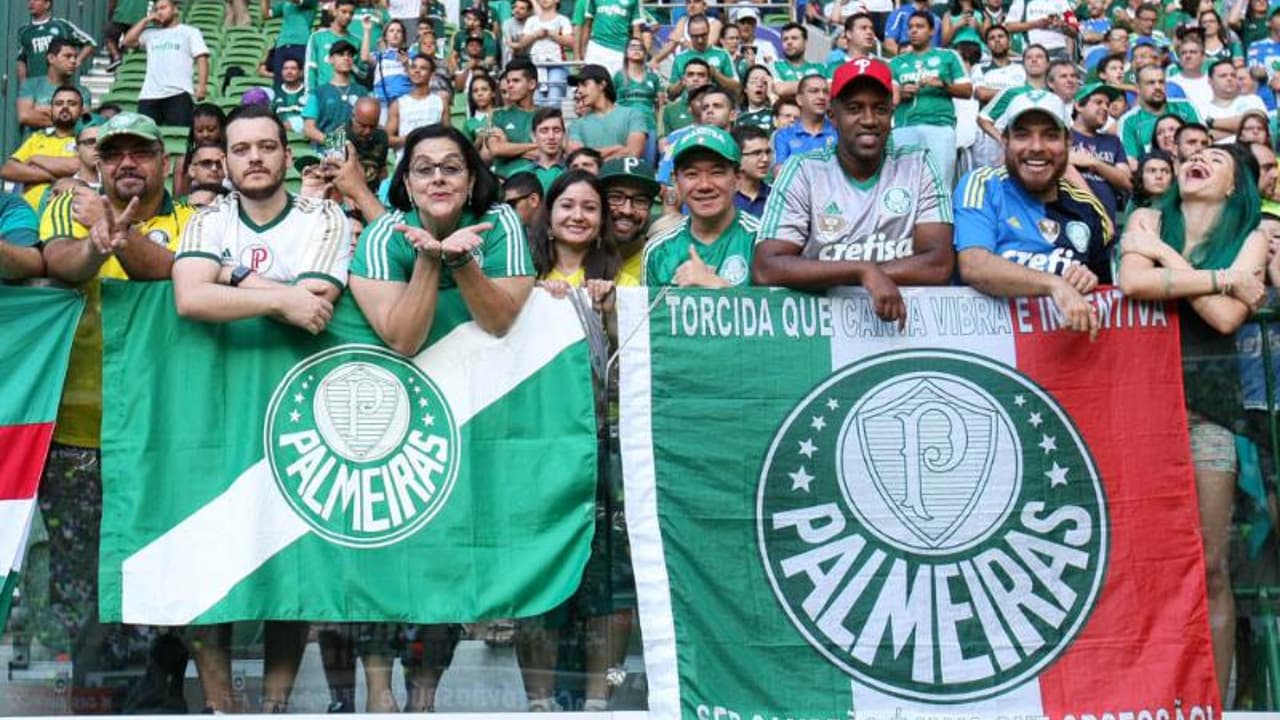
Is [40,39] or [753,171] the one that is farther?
[40,39]

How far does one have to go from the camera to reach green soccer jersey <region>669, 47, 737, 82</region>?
52.6 feet

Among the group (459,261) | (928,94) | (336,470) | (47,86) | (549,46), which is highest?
(549,46)

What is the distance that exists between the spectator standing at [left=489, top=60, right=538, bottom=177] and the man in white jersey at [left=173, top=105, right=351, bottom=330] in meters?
7.57

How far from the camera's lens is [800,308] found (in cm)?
638

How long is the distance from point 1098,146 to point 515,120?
16.2 ft

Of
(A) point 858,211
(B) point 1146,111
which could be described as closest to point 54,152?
(A) point 858,211

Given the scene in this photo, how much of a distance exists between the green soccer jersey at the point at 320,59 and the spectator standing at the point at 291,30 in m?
0.22

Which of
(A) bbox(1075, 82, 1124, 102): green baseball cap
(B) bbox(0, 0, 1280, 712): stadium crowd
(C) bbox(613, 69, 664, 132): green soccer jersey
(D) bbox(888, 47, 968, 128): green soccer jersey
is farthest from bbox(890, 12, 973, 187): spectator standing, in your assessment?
(B) bbox(0, 0, 1280, 712): stadium crowd

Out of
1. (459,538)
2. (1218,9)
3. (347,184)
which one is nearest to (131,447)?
(459,538)

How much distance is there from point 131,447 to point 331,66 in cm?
1090

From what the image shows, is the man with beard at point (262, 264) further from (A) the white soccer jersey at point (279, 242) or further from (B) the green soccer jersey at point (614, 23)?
(B) the green soccer jersey at point (614, 23)

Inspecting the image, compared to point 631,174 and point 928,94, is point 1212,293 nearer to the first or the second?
point 631,174

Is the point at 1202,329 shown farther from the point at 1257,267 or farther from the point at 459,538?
the point at 459,538

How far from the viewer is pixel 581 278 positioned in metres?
7.36
